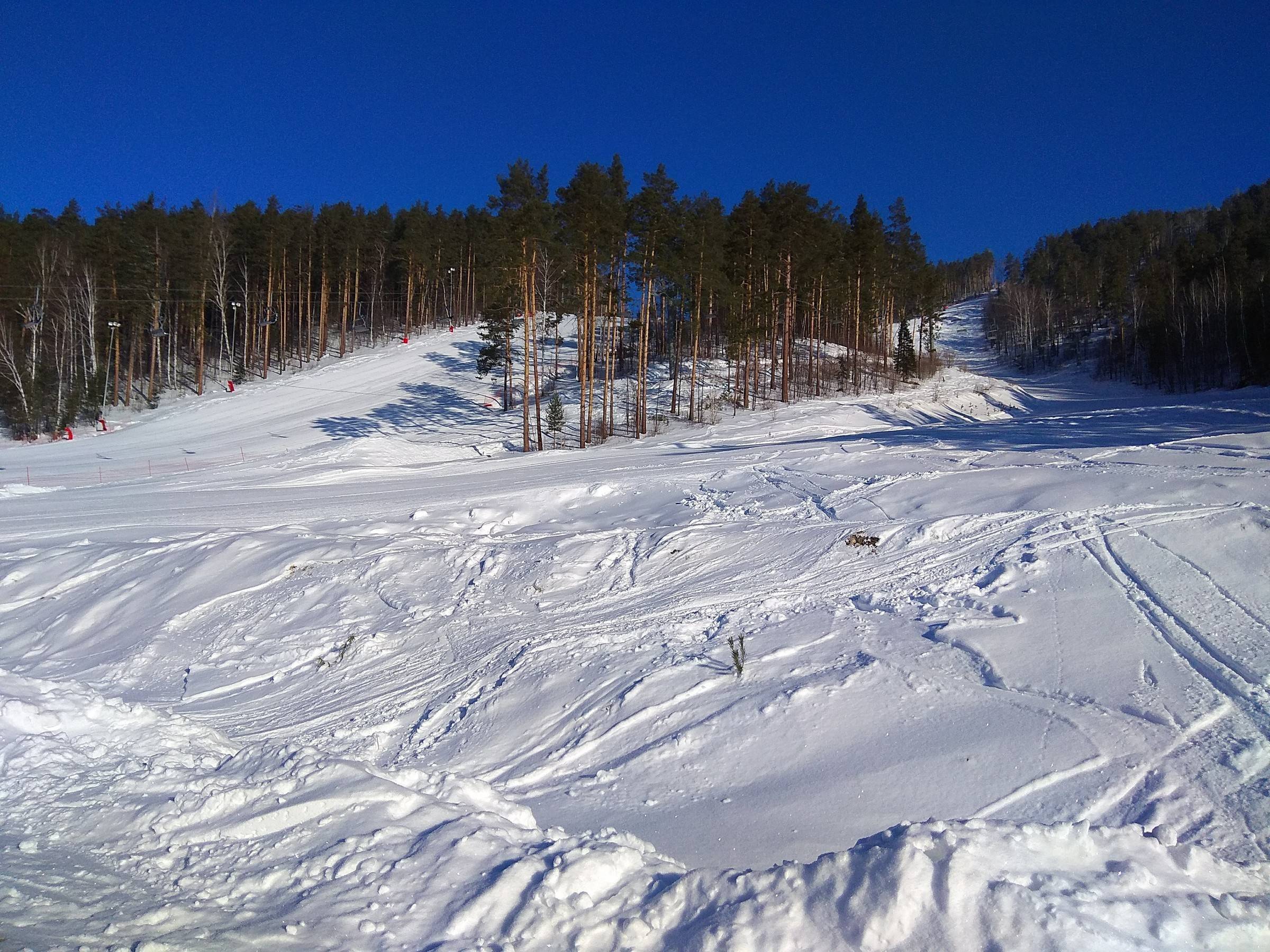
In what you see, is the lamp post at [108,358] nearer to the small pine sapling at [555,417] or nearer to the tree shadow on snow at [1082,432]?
the small pine sapling at [555,417]

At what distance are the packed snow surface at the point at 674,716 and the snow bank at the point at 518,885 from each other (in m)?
0.02

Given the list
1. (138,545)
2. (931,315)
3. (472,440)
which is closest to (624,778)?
(138,545)

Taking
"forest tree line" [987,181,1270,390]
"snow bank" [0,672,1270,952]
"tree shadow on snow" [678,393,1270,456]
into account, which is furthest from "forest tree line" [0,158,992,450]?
"snow bank" [0,672,1270,952]

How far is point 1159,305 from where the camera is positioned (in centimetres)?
4959

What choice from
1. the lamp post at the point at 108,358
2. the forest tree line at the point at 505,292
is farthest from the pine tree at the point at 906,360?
the lamp post at the point at 108,358

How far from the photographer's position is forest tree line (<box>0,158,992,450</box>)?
88.0ft

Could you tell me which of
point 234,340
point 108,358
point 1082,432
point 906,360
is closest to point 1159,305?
point 906,360

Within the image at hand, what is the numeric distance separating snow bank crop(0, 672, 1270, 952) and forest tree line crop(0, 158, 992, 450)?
21370 millimetres

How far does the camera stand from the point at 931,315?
172ft

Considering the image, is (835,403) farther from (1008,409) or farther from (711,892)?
(711,892)

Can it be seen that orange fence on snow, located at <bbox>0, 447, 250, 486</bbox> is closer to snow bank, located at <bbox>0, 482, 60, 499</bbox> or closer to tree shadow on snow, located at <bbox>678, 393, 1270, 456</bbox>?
snow bank, located at <bbox>0, 482, 60, 499</bbox>

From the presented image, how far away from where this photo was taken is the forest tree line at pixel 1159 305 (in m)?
41.3

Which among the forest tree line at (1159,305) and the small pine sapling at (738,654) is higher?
the forest tree line at (1159,305)

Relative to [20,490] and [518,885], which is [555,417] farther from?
[518,885]
